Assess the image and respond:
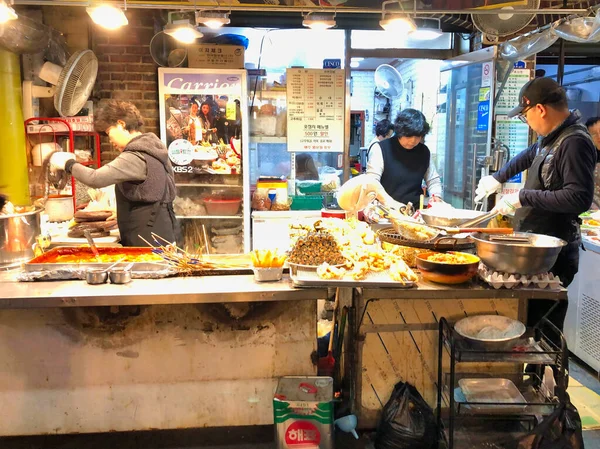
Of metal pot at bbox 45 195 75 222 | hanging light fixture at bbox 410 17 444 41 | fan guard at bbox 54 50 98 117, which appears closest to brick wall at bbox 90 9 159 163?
fan guard at bbox 54 50 98 117

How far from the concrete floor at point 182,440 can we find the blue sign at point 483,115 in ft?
10.5

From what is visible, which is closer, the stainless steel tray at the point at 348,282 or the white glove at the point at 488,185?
the stainless steel tray at the point at 348,282

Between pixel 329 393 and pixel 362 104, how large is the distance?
23.4ft

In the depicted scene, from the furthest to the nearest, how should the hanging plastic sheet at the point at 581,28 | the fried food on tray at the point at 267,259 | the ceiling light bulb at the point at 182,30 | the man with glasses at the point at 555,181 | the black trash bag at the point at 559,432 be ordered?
the hanging plastic sheet at the point at 581,28 < the ceiling light bulb at the point at 182,30 < the man with glasses at the point at 555,181 < the fried food on tray at the point at 267,259 < the black trash bag at the point at 559,432

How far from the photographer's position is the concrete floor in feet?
9.86

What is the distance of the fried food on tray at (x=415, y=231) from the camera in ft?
9.56

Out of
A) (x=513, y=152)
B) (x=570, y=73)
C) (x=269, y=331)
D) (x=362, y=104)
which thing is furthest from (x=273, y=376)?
(x=570, y=73)

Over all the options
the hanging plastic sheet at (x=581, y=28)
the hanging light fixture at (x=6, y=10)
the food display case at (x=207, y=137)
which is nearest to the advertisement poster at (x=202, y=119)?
the food display case at (x=207, y=137)

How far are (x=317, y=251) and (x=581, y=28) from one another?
11.1ft

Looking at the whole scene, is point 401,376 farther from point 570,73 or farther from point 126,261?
point 570,73

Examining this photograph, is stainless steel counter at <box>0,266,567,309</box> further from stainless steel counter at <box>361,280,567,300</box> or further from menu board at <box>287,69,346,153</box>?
menu board at <box>287,69,346,153</box>

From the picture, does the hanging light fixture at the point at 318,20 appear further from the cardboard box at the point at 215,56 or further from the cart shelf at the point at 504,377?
the cart shelf at the point at 504,377

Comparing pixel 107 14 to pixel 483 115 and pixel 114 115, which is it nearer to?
pixel 114 115

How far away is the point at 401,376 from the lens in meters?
3.05
